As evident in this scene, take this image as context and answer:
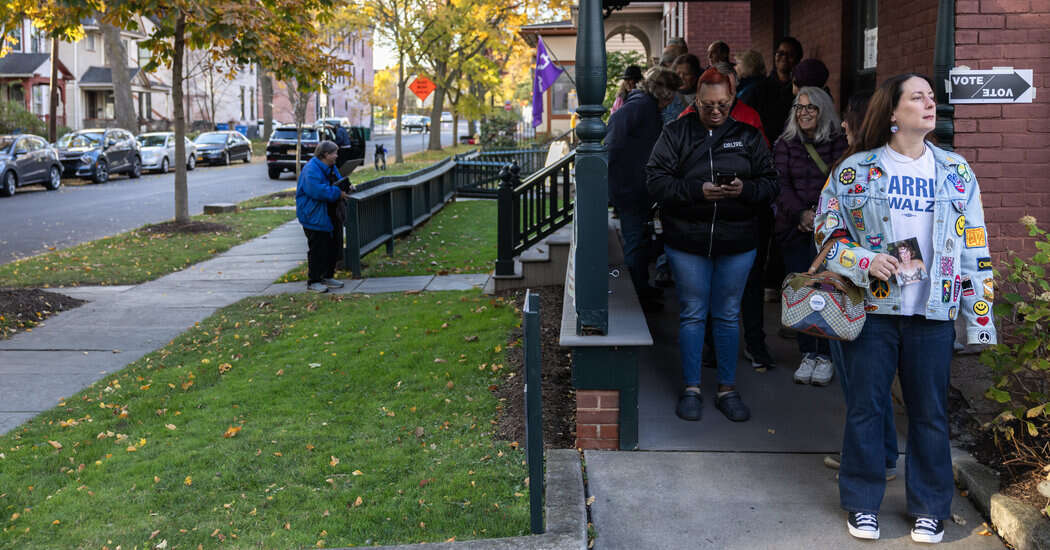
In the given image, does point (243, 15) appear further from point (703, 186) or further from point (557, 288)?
point (703, 186)

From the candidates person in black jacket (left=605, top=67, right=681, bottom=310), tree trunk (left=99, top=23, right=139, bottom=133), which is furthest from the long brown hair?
tree trunk (left=99, top=23, right=139, bottom=133)

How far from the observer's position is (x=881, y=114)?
13.4ft

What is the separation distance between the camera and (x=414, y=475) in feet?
16.9

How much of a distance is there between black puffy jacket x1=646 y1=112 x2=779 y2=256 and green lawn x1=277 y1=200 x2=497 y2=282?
694 cm

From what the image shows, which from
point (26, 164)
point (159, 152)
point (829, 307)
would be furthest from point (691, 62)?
point (159, 152)

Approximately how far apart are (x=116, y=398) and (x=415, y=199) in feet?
32.1

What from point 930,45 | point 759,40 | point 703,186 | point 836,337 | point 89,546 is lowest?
point 89,546

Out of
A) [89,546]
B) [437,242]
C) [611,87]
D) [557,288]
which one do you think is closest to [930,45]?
[557,288]

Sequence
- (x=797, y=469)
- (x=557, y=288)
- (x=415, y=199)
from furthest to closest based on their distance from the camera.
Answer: (x=415, y=199) → (x=557, y=288) → (x=797, y=469)

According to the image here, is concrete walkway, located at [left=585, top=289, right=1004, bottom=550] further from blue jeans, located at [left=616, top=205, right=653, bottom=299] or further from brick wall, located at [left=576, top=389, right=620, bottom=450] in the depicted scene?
blue jeans, located at [left=616, top=205, right=653, bottom=299]

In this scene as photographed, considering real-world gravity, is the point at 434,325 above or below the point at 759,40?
below

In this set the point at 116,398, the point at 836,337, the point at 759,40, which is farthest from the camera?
the point at 759,40

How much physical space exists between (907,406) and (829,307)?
0.58 m

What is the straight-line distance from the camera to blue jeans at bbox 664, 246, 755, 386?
548cm
